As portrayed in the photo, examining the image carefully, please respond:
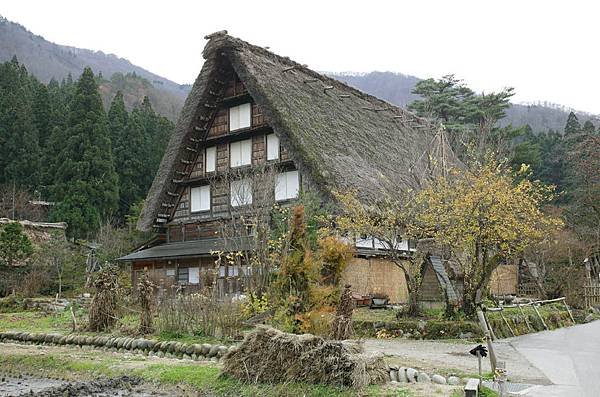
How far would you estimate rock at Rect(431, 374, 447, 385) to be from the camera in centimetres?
698

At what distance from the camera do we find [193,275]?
20.0 m

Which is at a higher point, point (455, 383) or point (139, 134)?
point (139, 134)

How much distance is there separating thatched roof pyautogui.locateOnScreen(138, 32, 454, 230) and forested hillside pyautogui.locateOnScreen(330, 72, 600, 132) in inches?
1047

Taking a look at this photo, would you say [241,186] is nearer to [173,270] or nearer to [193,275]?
[193,275]

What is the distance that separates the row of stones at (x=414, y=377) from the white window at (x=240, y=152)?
45.1 ft

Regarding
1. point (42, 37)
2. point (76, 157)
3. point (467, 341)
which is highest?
point (42, 37)

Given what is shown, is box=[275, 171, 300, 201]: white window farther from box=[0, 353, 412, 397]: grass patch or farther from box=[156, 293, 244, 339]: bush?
box=[0, 353, 412, 397]: grass patch

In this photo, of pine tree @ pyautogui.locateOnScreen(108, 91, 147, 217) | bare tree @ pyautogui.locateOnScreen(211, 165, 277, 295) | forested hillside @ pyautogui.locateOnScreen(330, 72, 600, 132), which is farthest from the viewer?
forested hillside @ pyautogui.locateOnScreen(330, 72, 600, 132)

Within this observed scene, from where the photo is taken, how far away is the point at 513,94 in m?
35.1

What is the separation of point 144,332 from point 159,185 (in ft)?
34.2

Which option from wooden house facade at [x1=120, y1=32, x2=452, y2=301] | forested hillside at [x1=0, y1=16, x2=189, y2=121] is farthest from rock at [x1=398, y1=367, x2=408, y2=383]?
forested hillside at [x1=0, y1=16, x2=189, y2=121]

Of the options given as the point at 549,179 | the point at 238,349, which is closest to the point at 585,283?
the point at 238,349

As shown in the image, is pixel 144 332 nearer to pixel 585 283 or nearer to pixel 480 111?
pixel 585 283

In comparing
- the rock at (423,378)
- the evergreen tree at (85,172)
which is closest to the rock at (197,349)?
the rock at (423,378)
